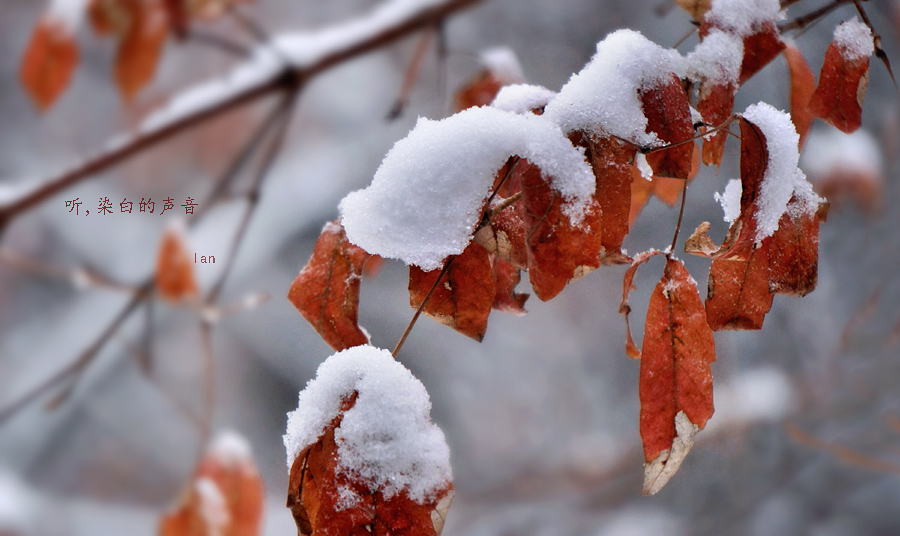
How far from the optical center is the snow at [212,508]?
894 millimetres

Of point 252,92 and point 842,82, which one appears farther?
point 252,92

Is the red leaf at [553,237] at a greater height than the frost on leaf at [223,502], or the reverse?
the frost on leaf at [223,502]

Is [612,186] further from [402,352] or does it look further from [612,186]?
[402,352]

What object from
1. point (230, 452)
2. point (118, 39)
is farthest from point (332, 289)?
point (118, 39)

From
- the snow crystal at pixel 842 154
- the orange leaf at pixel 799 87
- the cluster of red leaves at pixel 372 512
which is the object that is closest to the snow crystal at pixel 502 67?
the orange leaf at pixel 799 87

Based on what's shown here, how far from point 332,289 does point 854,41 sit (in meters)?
0.34

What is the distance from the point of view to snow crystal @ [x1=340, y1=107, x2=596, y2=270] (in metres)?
0.22

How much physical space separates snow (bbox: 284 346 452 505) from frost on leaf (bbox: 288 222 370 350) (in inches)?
1.9

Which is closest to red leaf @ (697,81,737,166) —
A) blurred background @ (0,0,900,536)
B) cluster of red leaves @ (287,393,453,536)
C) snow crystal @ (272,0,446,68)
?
cluster of red leaves @ (287,393,453,536)

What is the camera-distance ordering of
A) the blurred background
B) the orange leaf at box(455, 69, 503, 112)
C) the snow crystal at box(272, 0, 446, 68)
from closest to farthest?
the orange leaf at box(455, 69, 503, 112) < the snow crystal at box(272, 0, 446, 68) < the blurred background

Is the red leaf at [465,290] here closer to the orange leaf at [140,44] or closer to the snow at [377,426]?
the snow at [377,426]

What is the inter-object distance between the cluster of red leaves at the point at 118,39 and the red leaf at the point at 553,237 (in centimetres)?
119

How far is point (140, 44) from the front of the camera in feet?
3.70

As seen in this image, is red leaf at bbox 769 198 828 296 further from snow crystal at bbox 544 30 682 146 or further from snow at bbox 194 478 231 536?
snow at bbox 194 478 231 536
